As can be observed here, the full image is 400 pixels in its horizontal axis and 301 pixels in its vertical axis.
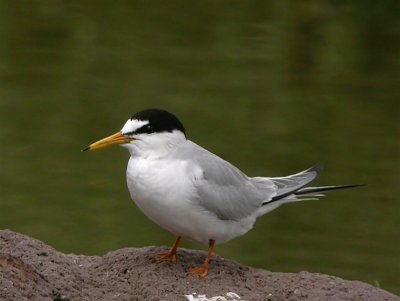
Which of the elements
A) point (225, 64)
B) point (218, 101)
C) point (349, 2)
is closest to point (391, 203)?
point (218, 101)

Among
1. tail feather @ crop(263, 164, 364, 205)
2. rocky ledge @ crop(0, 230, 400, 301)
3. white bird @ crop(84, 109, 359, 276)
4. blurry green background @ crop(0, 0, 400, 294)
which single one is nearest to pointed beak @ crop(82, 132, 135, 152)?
white bird @ crop(84, 109, 359, 276)

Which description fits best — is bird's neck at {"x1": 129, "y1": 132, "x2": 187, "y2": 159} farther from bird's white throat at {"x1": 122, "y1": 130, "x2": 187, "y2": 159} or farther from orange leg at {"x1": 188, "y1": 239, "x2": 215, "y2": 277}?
orange leg at {"x1": 188, "y1": 239, "x2": 215, "y2": 277}

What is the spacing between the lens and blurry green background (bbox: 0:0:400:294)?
8.14 meters

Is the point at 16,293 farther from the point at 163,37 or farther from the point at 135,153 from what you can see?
the point at 163,37

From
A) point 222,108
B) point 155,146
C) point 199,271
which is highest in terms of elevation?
point 155,146

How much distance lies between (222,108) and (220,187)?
15.9ft

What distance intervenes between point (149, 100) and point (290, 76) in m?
1.70

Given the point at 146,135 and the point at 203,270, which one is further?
the point at 146,135

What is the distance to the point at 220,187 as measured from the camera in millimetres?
5324

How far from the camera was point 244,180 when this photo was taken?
216 inches

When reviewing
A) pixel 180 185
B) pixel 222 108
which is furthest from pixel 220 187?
pixel 222 108

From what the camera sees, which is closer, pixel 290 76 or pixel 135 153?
pixel 135 153

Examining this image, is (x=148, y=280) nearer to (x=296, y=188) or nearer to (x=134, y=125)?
(x=134, y=125)

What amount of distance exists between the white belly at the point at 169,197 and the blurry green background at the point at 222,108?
263 centimetres
